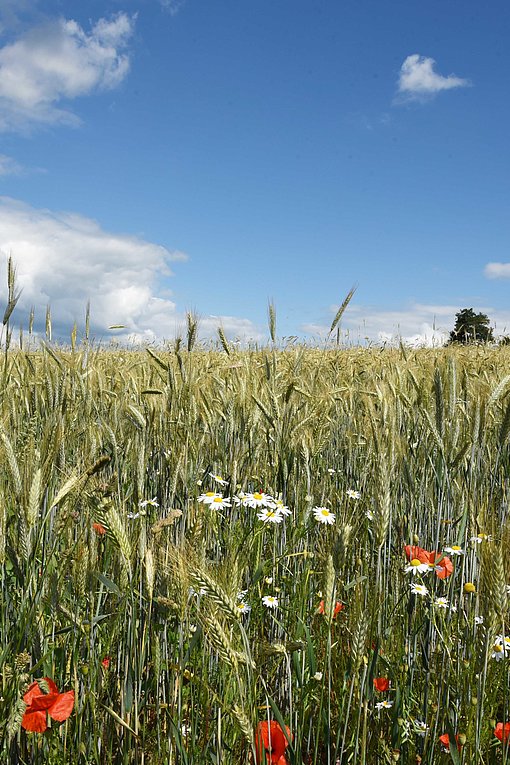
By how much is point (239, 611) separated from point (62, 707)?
481 mm

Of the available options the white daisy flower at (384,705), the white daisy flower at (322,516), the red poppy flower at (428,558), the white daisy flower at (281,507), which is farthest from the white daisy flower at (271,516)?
the white daisy flower at (384,705)

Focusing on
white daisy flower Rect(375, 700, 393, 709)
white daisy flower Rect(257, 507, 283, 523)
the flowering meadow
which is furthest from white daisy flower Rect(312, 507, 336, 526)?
white daisy flower Rect(375, 700, 393, 709)

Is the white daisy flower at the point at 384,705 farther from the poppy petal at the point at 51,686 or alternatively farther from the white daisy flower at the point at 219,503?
the poppy petal at the point at 51,686

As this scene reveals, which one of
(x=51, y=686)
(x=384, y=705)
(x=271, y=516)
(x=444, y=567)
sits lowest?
(x=384, y=705)

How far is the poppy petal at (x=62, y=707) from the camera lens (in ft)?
3.59

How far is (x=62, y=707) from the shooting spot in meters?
1.11

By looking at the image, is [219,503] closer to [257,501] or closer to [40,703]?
[257,501]

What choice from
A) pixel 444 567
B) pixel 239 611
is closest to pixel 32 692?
pixel 239 611

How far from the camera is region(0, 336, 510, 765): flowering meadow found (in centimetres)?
105

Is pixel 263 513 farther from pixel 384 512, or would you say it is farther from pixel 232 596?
pixel 232 596

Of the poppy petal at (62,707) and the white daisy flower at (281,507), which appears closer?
the poppy petal at (62,707)

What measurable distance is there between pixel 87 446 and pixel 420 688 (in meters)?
1.11

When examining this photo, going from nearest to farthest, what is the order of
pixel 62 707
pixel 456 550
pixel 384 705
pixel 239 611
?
pixel 239 611 < pixel 62 707 < pixel 384 705 < pixel 456 550

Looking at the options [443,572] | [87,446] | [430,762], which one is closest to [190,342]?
[87,446]
